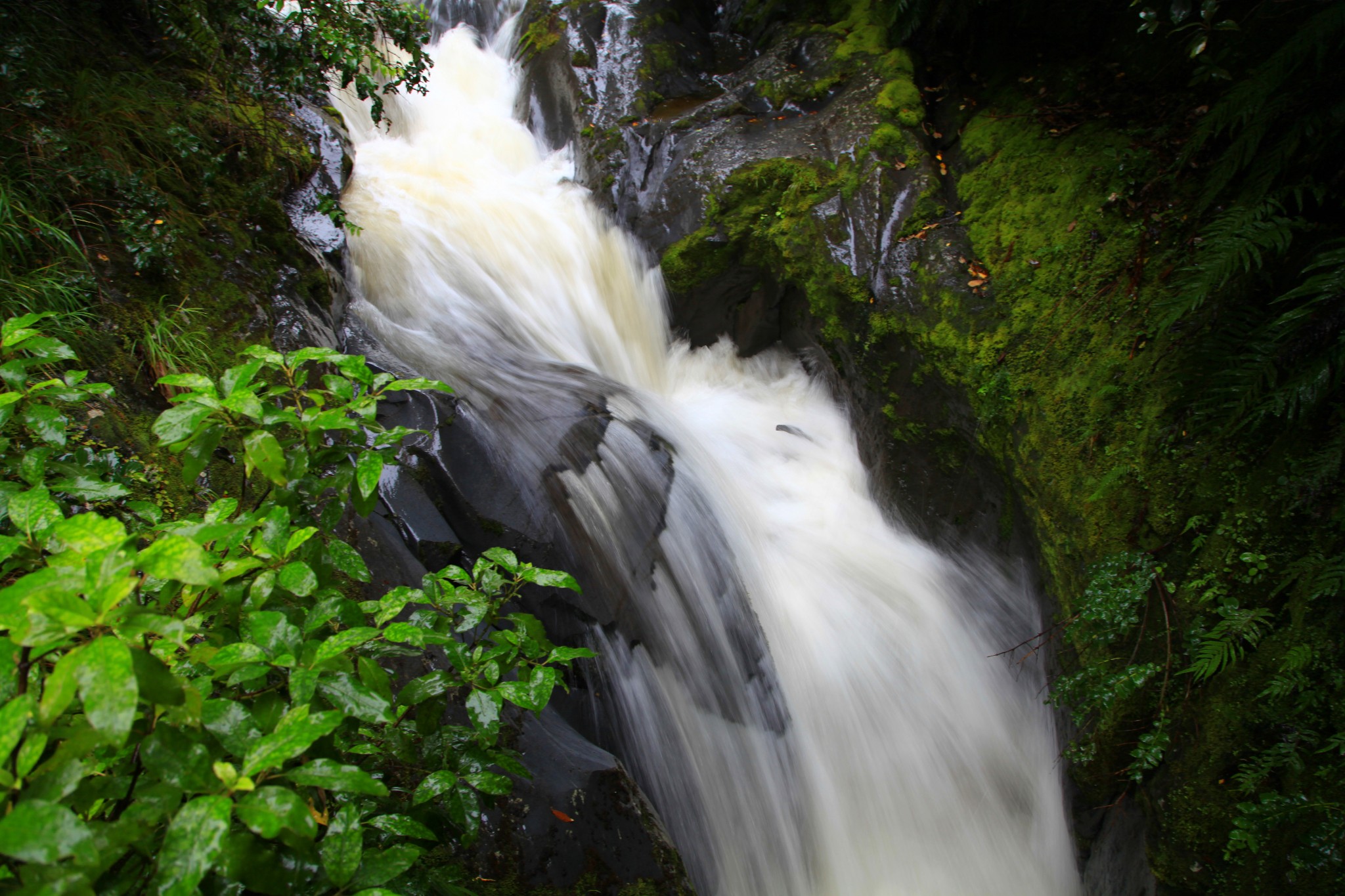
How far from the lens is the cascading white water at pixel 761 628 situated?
345cm

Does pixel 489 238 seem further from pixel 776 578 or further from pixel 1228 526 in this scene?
pixel 1228 526

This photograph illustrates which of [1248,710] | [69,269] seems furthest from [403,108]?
[1248,710]

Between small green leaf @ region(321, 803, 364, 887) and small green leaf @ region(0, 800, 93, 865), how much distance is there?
350 mm

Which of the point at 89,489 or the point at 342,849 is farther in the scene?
the point at 89,489

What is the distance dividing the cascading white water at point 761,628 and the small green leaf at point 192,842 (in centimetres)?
271

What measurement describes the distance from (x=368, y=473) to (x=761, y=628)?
289cm

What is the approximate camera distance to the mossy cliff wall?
8.23ft

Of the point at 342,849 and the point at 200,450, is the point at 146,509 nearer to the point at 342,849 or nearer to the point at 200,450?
the point at 200,450

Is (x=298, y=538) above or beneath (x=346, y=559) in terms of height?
above

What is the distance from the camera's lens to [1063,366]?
352 centimetres

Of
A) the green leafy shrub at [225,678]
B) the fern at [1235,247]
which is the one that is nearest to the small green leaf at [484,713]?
the green leafy shrub at [225,678]

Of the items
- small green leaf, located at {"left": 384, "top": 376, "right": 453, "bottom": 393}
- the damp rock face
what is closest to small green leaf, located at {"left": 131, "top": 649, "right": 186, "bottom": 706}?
small green leaf, located at {"left": 384, "top": 376, "right": 453, "bottom": 393}

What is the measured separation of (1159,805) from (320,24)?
5.87m

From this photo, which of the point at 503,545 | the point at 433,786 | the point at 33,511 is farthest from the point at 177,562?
the point at 503,545
